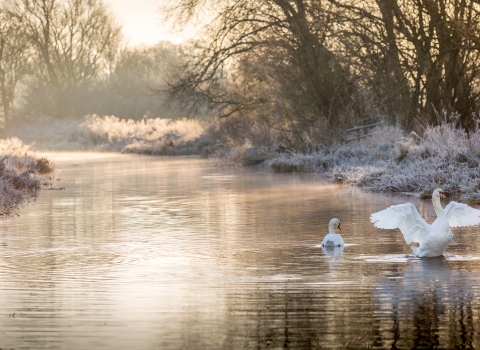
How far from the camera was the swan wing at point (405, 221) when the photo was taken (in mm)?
10906

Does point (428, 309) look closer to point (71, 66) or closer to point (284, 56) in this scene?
point (284, 56)

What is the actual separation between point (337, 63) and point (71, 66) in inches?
1563

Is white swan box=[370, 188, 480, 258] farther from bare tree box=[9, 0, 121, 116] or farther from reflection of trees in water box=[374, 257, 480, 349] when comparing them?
bare tree box=[9, 0, 121, 116]

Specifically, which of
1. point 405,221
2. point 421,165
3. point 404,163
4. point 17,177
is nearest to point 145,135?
point 17,177

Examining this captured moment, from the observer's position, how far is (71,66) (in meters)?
65.6

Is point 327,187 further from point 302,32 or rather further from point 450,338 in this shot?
point 450,338

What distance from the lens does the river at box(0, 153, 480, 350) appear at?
671cm

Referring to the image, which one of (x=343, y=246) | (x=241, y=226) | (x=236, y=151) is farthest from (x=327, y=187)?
(x=236, y=151)

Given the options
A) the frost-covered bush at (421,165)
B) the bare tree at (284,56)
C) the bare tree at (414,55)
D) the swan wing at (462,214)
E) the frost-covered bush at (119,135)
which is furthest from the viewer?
the frost-covered bush at (119,135)

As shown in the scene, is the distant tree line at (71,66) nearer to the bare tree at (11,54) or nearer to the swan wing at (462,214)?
the bare tree at (11,54)

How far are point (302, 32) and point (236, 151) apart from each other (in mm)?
6383

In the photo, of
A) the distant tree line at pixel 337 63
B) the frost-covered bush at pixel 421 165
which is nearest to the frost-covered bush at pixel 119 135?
the distant tree line at pixel 337 63

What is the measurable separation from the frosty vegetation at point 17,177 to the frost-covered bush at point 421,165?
7.81 m

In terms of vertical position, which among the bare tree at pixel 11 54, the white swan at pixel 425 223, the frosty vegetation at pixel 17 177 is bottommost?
the white swan at pixel 425 223
